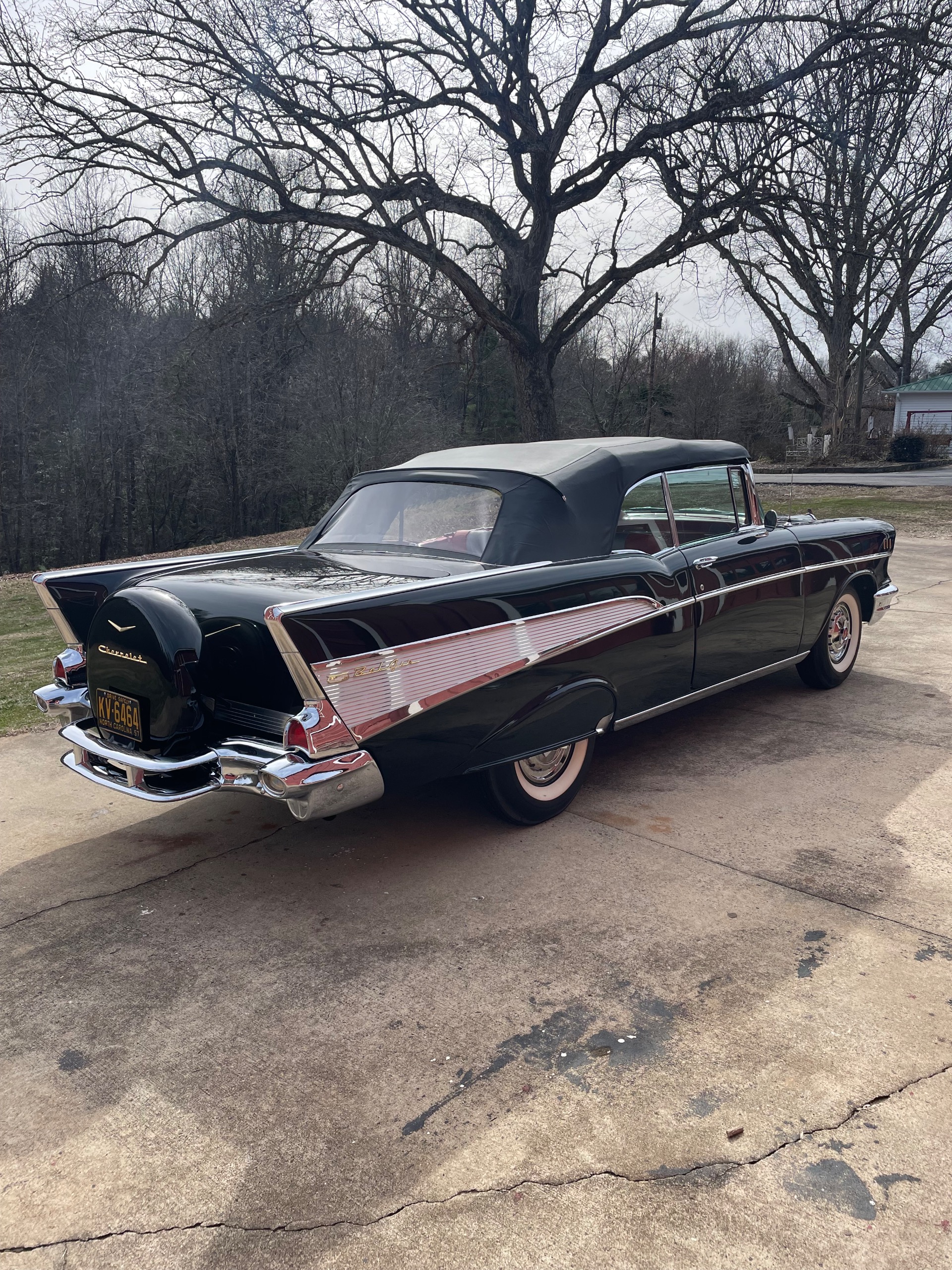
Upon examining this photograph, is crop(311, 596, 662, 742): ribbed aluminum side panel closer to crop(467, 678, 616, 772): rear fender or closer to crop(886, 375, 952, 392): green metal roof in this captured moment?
crop(467, 678, 616, 772): rear fender

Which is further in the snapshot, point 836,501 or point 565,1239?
point 836,501

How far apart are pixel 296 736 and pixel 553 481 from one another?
1858mm

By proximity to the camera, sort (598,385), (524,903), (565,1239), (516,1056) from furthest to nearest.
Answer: (598,385)
(524,903)
(516,1056)
(565,1239)

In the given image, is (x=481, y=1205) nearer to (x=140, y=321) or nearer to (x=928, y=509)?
(x=928, y=509)

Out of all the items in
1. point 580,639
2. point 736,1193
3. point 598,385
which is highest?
point 598,385

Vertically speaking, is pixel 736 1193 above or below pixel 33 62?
below

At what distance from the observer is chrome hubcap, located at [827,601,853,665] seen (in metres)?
6.21

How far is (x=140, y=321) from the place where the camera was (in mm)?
23094

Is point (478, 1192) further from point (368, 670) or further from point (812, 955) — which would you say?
point (368, 670)

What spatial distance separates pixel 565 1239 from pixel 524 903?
4.92 feet

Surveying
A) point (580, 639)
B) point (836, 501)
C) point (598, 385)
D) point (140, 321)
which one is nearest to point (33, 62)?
point (140, 321)

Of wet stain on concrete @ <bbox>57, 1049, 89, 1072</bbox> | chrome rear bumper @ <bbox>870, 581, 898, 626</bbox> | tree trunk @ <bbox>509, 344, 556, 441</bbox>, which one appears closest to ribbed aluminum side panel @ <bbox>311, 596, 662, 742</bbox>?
wet stain on concrete @ <bbox>57, 1049, 89, 1072</bbox>

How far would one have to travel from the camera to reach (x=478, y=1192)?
218cm

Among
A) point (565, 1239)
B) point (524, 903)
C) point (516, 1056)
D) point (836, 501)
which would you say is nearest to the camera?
point (565, 1239)
